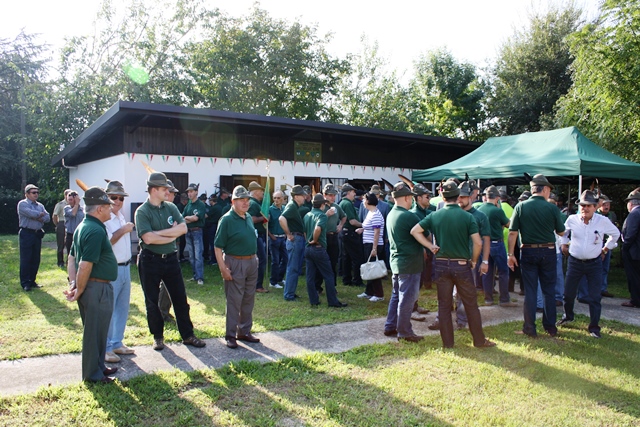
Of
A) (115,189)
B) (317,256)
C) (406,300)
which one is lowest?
(406,300)

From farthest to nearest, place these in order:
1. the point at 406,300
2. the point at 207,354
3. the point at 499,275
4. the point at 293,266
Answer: the point at 293,266 < the point at 499,275 < the point at 406,300 < the point at 207,354

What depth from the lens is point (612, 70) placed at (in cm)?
1127

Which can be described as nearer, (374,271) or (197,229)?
(374,271)

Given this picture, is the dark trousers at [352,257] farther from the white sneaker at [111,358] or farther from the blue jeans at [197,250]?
the white sneaker at [111,358]

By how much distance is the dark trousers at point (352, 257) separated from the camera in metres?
9.67

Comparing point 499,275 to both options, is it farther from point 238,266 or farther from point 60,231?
point 60,231

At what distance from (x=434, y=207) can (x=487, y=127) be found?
67.5ft

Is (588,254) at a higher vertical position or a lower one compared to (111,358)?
higher

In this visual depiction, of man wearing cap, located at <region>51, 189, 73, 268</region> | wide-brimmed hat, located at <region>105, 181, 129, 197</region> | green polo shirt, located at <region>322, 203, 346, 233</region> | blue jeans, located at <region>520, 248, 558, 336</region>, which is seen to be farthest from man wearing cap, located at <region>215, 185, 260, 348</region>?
man wearing cap, located at <region>51, 189, 73, 268</region>

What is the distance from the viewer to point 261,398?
425cm

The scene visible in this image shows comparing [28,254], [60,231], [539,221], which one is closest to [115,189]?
[28,254]

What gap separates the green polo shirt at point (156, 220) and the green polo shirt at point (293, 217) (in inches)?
126

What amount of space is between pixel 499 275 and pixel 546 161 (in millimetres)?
4190

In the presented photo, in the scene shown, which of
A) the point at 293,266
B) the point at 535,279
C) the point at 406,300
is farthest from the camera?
the point at 293,266
